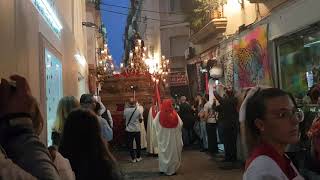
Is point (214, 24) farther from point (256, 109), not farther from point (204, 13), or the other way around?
point (256, 109)

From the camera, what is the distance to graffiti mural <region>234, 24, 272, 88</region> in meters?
13.9

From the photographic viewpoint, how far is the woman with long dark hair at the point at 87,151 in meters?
4.24

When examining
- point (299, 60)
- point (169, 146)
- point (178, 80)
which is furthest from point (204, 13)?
point (299, 60)

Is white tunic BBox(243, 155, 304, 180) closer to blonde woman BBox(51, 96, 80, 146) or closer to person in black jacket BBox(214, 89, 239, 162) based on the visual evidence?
blonde woman BBox(51, 96, 80, 146)

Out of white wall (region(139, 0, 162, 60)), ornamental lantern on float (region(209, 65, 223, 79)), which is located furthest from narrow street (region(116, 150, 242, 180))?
white wall (region(139, 0, 162, 60))

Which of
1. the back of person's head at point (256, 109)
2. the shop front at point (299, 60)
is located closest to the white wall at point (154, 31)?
the shop front at point (299, 60)

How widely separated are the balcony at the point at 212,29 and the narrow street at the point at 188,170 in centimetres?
481

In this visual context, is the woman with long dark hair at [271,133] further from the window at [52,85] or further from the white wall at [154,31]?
the white wall at [154,31]

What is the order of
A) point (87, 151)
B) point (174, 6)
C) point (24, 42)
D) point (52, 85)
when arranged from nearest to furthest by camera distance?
point (87, 151) < point (24, 42) < point (52, 85) < point (174, 6)

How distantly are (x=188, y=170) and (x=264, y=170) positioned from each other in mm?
11706

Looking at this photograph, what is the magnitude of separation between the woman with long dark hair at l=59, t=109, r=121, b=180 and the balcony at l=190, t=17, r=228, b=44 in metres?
14.9

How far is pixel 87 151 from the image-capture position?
4270 mm

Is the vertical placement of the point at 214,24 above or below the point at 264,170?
above

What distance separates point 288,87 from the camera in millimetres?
12758
